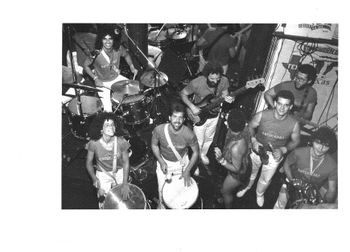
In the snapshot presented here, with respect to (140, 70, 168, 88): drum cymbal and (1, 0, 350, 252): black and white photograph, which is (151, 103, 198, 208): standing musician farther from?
(140, 70, 168, 88): drum cymbal

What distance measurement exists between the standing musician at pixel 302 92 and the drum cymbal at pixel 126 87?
75.0 inches

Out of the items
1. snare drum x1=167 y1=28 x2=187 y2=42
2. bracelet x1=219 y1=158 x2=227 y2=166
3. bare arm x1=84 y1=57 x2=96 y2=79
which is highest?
snare drum x1=167 y1=28 x2=187 y2=42

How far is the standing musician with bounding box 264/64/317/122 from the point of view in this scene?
4301 millimetres

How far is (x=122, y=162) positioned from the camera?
13.5ft

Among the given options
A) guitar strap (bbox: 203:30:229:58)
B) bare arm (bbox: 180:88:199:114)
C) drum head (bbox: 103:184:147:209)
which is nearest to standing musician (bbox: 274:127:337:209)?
bare arm (bbox: 180:88:199:114)

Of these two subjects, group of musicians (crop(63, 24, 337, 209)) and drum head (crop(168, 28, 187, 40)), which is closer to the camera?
group of musicians (crop(63, 24, 337, 209))

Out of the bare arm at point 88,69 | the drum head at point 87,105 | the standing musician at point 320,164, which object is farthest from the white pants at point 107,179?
the standing musician at point 320,164

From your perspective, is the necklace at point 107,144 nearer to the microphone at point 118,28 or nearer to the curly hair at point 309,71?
the microphone at point 118,28

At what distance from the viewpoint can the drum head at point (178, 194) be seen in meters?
3.81

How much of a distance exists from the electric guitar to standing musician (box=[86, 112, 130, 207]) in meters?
1.21
